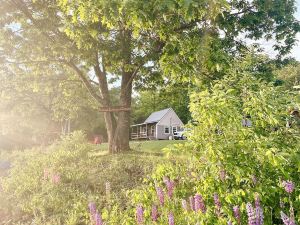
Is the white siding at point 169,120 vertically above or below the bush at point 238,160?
above

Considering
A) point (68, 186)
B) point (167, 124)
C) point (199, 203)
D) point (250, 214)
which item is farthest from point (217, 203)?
point (167, 124)

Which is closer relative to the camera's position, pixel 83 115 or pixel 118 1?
pixel 118 1

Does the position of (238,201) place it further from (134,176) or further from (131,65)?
(131,65)

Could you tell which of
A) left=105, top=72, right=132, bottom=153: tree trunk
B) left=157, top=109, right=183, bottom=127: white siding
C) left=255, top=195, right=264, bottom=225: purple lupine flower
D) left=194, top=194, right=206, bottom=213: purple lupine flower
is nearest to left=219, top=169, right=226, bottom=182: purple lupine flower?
left=194, top=194, right=206, bottom=213: purple lupine flower

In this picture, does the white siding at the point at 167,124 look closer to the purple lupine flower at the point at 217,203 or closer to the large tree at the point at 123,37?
the large tree at the point at 123,37

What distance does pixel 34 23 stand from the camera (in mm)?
14766

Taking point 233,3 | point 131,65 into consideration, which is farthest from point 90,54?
point 233,3

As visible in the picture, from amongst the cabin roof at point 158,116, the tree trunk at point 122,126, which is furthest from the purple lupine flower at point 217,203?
the cabin roof at point 158,116

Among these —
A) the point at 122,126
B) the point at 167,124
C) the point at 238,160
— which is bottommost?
the point at 238,160

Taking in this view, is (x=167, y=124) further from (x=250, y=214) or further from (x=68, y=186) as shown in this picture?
(x=250, y=214)

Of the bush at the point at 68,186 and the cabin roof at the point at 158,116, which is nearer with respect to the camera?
the bush at the point at 68,186

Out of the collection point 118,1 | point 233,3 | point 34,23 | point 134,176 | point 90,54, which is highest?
point 233,3

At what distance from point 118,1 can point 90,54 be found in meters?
8.78

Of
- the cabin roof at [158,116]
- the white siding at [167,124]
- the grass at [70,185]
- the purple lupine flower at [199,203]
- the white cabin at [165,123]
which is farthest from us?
the white siding at [167,124]
